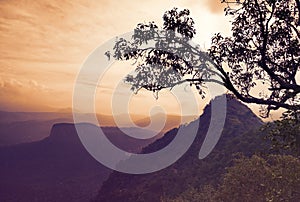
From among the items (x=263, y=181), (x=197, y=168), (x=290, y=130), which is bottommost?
(x=197, y=168)

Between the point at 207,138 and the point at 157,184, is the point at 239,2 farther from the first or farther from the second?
the point at 207,138

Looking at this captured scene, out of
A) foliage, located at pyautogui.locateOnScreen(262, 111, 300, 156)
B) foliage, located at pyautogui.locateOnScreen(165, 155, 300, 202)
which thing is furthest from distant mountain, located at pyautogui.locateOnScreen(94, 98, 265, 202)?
foliage, located at pyautogui.locateOnScreen(262, 111, 300, 156)

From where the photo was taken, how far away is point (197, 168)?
13938cm

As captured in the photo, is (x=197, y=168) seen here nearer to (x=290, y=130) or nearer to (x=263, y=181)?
(x=263, y=181)

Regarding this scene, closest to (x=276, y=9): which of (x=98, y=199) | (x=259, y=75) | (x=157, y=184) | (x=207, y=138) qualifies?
(x=259, y=75)

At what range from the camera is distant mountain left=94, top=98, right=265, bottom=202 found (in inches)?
4783

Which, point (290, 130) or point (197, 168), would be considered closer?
point (290, 130)

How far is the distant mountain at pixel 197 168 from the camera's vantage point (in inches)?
4783

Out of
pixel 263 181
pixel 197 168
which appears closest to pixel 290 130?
pixel 263 181

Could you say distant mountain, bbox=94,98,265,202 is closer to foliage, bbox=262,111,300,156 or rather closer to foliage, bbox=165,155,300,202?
foliage, bbox=165,155,300,202

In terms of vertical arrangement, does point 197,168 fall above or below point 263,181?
below

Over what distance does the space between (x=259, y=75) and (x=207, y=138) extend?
166851 millimetres

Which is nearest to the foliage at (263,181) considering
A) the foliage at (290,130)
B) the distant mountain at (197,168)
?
the foliage at (290,130)

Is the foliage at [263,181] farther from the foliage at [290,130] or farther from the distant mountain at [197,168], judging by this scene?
the distant mountain at [197,168]
